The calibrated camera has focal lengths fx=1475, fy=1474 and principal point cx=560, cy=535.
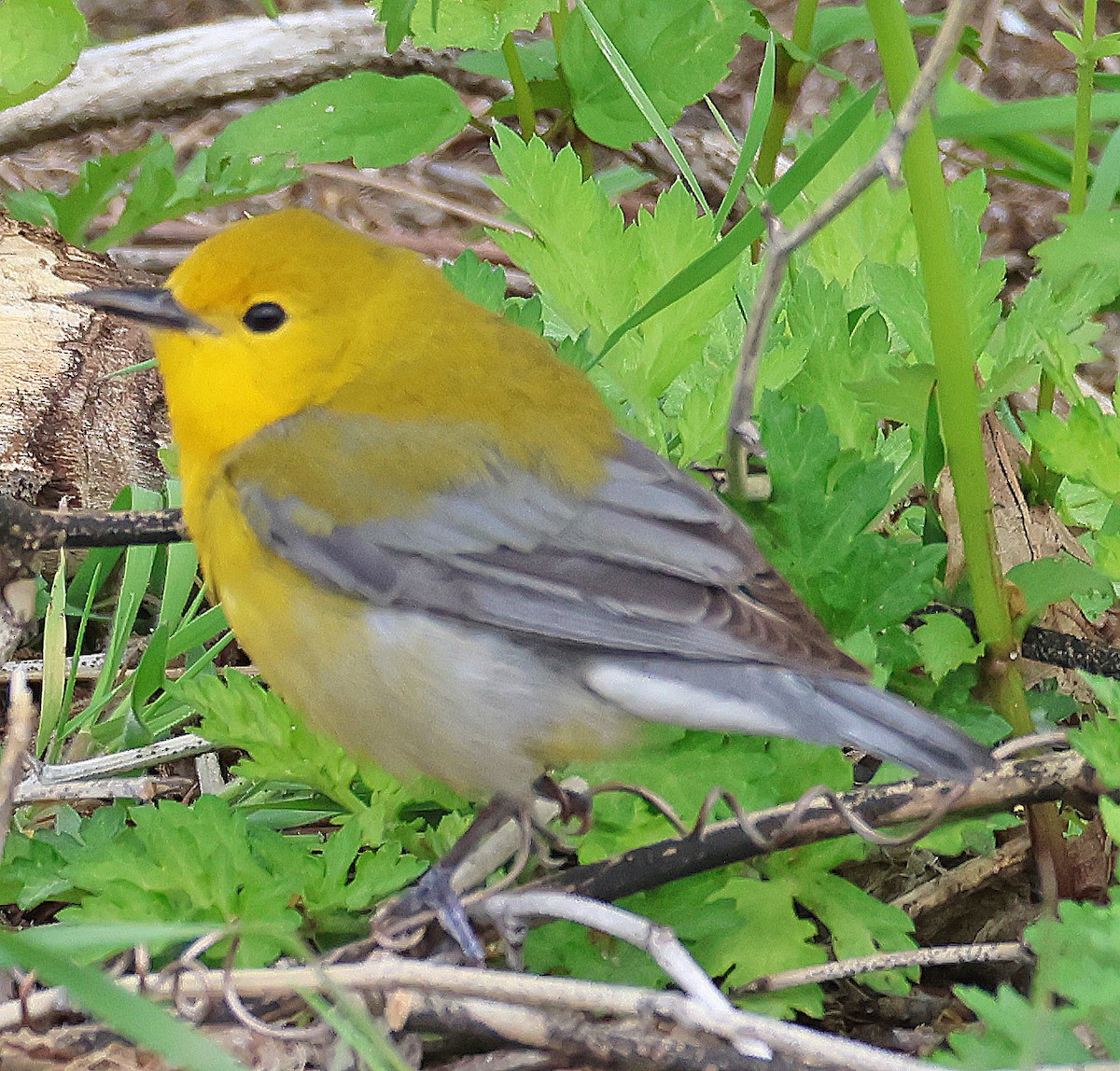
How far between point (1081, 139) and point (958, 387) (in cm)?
80

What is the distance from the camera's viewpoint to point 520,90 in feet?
11.3

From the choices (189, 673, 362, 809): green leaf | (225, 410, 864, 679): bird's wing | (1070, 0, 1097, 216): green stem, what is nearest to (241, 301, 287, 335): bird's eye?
(225, 410, 864, 679): bird's wing

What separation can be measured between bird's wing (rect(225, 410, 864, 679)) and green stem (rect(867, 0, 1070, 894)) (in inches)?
14.6

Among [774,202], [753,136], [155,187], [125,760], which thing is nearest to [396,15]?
[774,202]

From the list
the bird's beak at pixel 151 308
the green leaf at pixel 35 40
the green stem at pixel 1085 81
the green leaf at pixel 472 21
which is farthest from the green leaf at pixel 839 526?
the green leaf at pixel 35 40

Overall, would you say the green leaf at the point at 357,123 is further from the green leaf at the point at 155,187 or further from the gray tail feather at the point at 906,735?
the gray tail feather at the point at 906,735

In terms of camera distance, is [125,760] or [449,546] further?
[125,760]

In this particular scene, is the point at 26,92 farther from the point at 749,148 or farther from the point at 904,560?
the point at 904,560

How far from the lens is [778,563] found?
259cm

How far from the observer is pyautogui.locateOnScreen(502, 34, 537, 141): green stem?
3.39 m

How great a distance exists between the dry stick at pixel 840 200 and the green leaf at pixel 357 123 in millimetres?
1418

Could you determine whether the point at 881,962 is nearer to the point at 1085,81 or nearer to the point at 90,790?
the point at 90,790

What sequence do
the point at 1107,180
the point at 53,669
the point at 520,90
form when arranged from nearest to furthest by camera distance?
the point at 1107,180, the point at 53,669, the point at 520,90

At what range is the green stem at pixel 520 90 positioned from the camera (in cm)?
339
